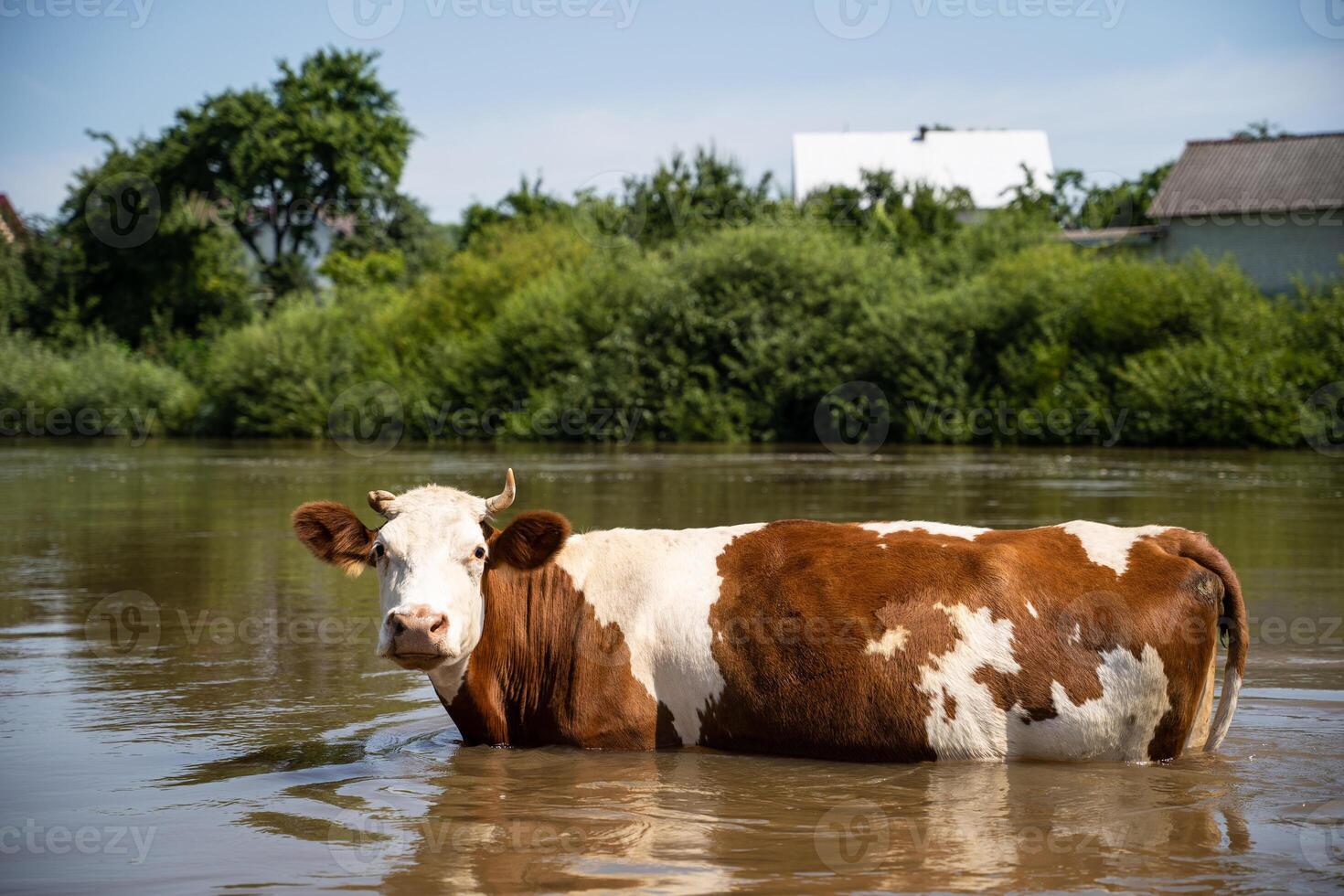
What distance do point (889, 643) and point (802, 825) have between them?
0.92 meters

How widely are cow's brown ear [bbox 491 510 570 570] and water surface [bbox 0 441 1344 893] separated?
84 centimetres

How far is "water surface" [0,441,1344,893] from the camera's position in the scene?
461 centimetres

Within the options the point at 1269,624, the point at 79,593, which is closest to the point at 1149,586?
the point at 1269,624

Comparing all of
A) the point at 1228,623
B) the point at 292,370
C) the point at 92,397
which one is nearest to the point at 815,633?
the point at 1228,623

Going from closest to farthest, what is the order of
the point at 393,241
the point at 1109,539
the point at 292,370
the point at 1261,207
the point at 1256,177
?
1. the point at 1109,539
2. the point at 1261,207
3. the point at 1256,177
4. the point at 292,370
5. the point at 393,241

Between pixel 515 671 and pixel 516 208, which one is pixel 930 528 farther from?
pixel 516 208

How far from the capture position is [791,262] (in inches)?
1606

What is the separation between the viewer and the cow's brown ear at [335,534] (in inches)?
238

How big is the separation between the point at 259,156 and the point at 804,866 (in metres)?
60.0

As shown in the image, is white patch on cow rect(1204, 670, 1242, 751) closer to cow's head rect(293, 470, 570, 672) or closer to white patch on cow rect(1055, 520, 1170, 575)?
white patch on cow rect(1055, 520, 1170, 575)

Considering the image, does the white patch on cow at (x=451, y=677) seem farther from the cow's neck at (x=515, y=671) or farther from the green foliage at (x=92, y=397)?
the green foliage at (x=92, y=397)

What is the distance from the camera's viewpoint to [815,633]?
5793 mm

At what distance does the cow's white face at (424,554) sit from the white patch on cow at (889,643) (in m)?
1.37

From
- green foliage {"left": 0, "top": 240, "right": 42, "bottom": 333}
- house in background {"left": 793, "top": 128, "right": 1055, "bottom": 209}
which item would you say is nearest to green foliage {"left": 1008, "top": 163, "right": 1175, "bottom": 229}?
house in background {"left": 793, "top": 128, "right": 1055, "bottom": 209}
